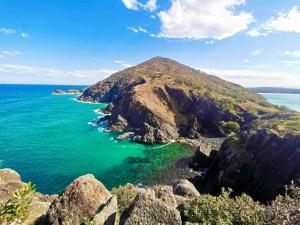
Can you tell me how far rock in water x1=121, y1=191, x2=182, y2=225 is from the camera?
672 inches

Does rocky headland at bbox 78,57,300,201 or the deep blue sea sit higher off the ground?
rocky headland at bbox 78,57,300,201

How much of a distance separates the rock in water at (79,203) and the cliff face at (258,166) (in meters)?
33.9

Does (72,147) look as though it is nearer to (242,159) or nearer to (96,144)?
(96,144)

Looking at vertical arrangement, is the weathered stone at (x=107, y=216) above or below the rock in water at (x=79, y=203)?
above

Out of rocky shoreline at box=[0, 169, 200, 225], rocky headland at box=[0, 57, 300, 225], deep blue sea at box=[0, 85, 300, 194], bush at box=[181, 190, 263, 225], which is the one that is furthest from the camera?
deep blue sea at box=[0, 85, 300, 194]

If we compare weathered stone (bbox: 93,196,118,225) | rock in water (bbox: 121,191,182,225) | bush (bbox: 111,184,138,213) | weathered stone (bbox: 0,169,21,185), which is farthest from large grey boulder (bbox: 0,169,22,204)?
rock in water (bbox: 121,191,182,225)

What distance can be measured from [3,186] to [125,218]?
2827cm

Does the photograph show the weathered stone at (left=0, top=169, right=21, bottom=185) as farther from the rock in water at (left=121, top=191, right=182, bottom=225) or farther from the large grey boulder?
the rock in water at (left=121, top=191, right=182, bottom=225)

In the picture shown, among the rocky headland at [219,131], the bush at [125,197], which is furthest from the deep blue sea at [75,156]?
the bush at [125,197]

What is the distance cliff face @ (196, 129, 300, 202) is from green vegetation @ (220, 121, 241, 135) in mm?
48140

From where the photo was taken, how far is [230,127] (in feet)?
368

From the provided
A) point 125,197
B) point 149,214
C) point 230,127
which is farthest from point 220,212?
point 230,127

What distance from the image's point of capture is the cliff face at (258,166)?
48000mm

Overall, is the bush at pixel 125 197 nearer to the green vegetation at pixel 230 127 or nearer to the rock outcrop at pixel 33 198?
the rock outcrop at pixel 33 198
